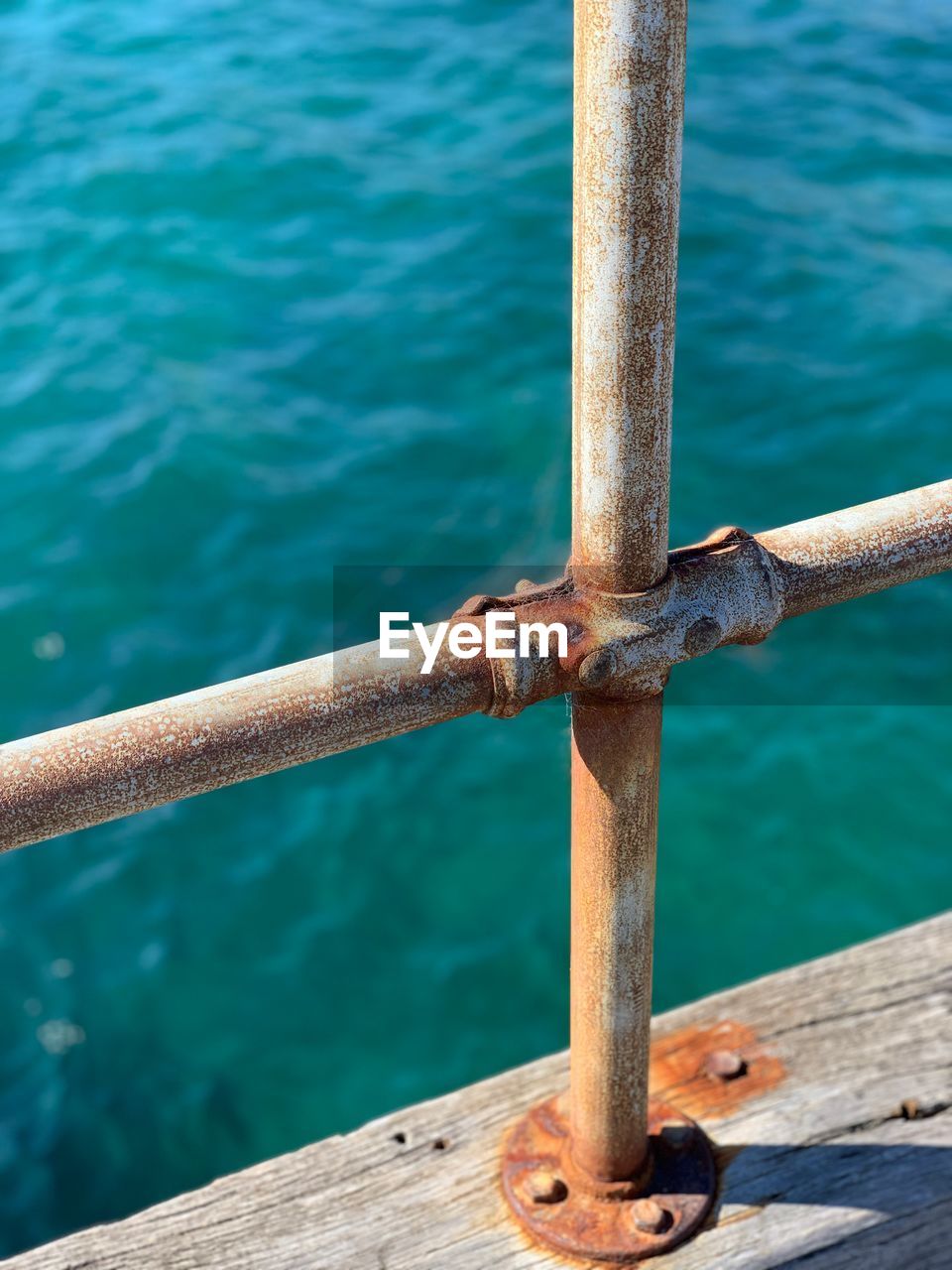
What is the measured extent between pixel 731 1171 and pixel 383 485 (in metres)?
4.07

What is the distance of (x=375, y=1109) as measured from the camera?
3670 mm

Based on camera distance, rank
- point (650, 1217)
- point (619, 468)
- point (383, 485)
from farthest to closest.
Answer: point (383, 485) → point (650, 1217) → point (619, 468)

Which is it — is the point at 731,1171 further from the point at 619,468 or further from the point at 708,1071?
the point at 619,468

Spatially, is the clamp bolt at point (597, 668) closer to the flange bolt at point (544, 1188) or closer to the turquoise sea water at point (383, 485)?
the flange bolt at point (544, 1188)

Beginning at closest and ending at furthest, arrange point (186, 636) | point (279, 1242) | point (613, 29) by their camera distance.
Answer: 1. point (613, 29)
2. point (279, 1242)
3. point (186, 636)

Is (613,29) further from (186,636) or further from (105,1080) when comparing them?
(186,636)

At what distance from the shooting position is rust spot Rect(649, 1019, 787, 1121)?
1.75m

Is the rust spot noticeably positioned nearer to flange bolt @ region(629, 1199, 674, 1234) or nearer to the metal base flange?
the metal base flange

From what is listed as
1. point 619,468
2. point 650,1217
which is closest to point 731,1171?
point 650,1217

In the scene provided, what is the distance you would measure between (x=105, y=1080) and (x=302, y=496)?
8.07 feet

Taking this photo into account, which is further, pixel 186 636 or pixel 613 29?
pixel 186 636

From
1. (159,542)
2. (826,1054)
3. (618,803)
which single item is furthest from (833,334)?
(618,803)

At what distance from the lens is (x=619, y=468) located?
3.81ft

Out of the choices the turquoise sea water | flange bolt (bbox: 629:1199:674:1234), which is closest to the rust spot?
flange bolt (bbox: 629:1199:674:1234)
